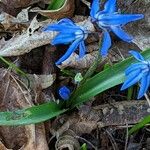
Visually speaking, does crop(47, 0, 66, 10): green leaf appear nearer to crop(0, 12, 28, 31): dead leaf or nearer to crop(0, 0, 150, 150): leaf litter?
crop(0, 0, 150, 150): leaf litter

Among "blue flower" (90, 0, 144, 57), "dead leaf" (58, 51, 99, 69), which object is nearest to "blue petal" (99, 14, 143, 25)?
"blue flower" (90, 0, 144, 57)

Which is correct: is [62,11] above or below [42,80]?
above

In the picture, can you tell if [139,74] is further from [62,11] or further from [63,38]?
[62,11]

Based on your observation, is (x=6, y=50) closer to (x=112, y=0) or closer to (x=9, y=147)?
(x=9, y=147)

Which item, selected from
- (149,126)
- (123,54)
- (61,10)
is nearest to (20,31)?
(61,10)

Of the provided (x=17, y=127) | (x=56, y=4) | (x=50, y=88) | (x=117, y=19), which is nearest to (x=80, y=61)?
(x=50, y=88)

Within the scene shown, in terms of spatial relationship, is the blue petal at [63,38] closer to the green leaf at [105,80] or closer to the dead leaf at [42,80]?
the green leaf at [105,80]

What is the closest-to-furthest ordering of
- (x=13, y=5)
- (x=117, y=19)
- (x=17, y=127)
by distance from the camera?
(x=117, y=19), (x=17, y=127), (x=13, y=5)
